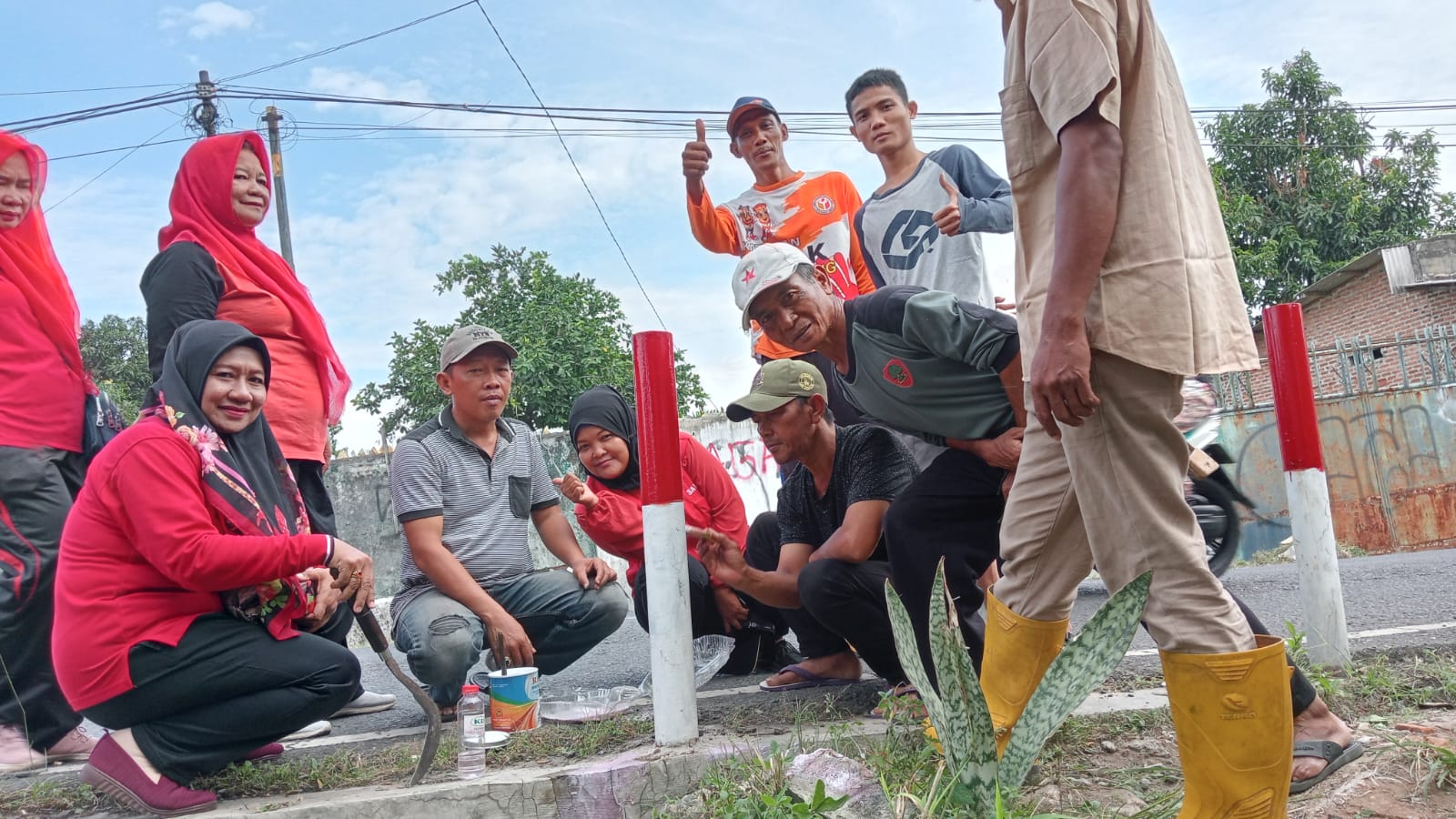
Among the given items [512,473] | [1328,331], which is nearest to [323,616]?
[512,473]

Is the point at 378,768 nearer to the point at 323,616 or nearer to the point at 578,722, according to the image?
the point at 323,616

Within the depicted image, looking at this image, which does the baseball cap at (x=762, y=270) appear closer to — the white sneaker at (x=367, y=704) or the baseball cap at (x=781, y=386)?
the baseball cap at (x=781, y=386)

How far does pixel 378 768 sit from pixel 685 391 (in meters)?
15.4

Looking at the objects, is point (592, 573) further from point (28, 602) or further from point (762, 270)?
point (28, 602)

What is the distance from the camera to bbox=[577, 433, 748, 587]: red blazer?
4.02 metres

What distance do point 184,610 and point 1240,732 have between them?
2.53 metres

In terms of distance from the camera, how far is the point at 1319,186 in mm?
20516

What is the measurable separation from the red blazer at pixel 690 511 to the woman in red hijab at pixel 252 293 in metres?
1.01

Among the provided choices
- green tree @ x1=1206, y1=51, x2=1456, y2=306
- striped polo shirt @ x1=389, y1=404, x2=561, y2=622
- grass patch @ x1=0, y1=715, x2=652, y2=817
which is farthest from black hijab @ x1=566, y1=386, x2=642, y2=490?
green tree @ x1=1206, y1=51, x2=1456, y2=306

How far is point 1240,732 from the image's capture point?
1.77m

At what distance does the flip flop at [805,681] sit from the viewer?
3504 mm

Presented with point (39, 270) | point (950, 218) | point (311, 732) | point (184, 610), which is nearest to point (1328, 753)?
point (950, 218)

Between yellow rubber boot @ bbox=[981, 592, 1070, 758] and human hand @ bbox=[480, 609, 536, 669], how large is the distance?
187cm

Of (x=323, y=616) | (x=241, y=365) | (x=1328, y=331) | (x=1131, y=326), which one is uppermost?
(x=1328, y=331)
